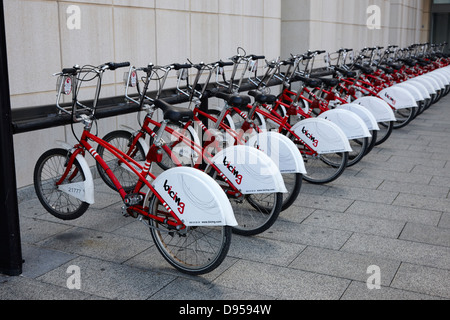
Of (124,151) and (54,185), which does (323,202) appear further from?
(54,185)

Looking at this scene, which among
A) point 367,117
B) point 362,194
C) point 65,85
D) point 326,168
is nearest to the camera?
point 65,85

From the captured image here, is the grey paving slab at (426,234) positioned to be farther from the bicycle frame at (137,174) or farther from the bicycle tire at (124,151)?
the bicycle tire at (124,151)

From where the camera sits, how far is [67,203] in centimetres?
508

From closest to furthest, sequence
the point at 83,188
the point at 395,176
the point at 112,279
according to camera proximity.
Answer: the point at 112,279
the point at 83,188
the point at 395,176

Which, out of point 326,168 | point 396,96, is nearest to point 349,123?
point 326,168

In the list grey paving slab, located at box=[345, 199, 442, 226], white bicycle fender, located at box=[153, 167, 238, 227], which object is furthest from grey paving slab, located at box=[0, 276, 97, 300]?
grey paving slab, located at box=[345, 199, 442, 226]

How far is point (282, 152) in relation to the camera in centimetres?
513

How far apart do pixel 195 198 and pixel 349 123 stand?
3.36 metres

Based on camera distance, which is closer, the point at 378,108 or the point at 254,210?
the point at 254,210

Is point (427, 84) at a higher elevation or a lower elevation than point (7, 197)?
higher

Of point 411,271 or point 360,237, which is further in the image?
point 360,237

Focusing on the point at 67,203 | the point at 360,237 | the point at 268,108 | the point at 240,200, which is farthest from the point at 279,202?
the point at 268,108

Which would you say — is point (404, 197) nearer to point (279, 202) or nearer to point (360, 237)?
point (360, 237)
